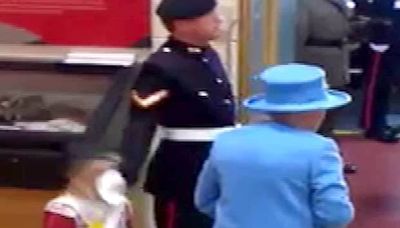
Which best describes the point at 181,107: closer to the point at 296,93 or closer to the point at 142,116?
the point at 142,116

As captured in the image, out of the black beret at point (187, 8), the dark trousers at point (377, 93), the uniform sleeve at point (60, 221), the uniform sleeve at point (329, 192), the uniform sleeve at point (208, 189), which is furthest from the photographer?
the dark trousers at point (377, 93)

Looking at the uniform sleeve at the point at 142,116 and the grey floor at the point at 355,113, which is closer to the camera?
the uniform sleeve at the point at 142,116

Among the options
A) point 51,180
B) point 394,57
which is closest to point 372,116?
point 394,57

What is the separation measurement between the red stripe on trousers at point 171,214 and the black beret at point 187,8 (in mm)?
543

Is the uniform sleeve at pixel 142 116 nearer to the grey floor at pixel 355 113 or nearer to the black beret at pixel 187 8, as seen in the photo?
the black beret at pixel 187 8

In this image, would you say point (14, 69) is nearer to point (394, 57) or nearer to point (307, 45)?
point (307, 45)

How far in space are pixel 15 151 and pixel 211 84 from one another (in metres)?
0.60

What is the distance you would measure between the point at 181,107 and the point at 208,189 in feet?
1.31

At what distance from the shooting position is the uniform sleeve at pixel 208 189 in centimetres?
238

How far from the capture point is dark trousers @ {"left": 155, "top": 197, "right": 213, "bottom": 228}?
2.79m

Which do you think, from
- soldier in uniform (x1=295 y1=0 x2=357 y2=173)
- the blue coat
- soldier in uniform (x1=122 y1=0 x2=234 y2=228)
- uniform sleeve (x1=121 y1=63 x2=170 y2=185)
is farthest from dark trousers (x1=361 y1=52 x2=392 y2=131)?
the blue coat

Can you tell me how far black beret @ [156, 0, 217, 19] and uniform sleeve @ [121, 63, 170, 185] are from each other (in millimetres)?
158

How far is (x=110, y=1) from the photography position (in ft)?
10.6

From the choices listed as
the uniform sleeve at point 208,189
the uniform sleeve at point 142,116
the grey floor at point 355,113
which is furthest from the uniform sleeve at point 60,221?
the grey floor at point 355,113
